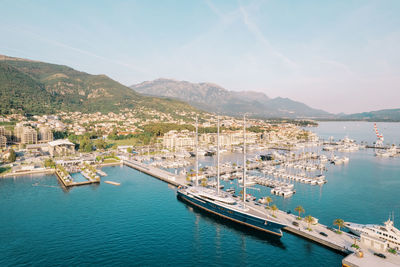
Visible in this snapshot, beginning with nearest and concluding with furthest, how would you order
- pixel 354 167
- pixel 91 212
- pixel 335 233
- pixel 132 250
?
pixel 132 250, pixel 335 233, pixel 91 212, pixel 354 167

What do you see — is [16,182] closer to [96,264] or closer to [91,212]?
[91,212]

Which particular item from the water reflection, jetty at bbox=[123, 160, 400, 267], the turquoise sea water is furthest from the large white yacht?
the water reflection

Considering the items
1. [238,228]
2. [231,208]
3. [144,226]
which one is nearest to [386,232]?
[238,228]

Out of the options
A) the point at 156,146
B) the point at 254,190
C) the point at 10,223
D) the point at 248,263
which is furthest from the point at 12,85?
the point at 248,263

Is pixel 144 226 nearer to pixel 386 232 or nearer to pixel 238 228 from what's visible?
pixel 238 228

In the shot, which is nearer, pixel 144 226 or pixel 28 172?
pixel 144 226

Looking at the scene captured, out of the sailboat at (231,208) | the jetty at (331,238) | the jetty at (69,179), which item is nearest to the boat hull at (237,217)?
the sailboat at (231,208)
